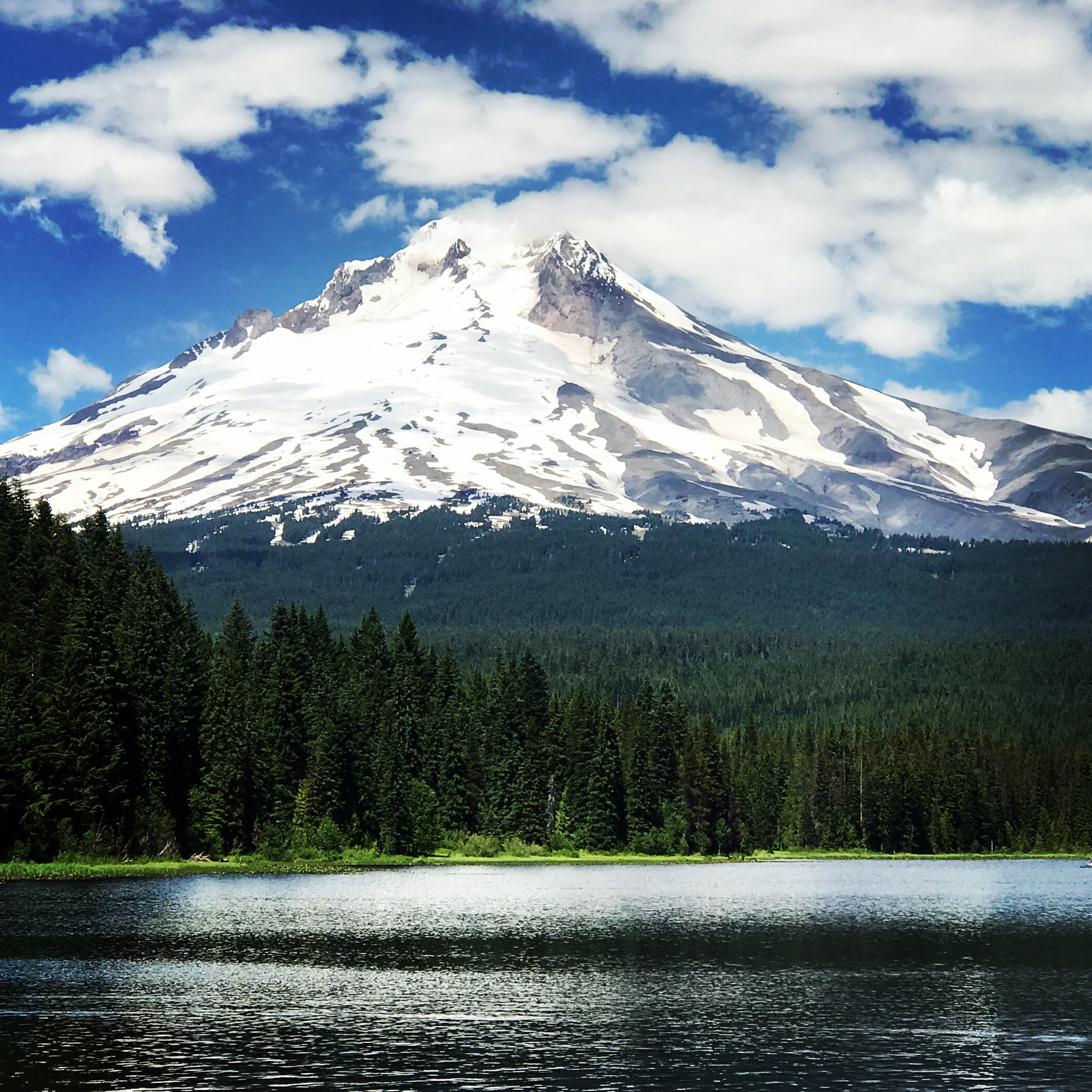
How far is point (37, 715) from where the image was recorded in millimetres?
106500

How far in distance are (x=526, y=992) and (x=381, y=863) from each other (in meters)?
81.2

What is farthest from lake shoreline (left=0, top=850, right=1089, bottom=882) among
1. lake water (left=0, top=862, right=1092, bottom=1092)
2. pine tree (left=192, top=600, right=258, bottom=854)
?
lake water (left=0, top=862, right=1092, bottom=1092)

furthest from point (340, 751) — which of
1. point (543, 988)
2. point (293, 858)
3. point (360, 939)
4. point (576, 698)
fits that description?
point (543, 988)

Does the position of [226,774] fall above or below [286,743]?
below

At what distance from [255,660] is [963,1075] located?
367 feet

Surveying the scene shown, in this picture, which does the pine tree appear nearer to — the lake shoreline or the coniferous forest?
the coniferous forest

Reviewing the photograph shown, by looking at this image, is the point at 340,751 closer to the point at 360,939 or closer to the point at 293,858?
the point at 293,858

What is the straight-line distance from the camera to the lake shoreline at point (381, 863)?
337ft

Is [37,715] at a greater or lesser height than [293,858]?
greater

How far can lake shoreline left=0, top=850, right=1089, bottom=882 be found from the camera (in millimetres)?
102625

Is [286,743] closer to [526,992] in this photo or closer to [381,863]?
[381,863]

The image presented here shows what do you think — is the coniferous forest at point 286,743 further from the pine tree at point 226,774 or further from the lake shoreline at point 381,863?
the lake shoreline at point 381,863

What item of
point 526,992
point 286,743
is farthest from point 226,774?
point 526,992

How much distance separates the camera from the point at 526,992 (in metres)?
56.7
